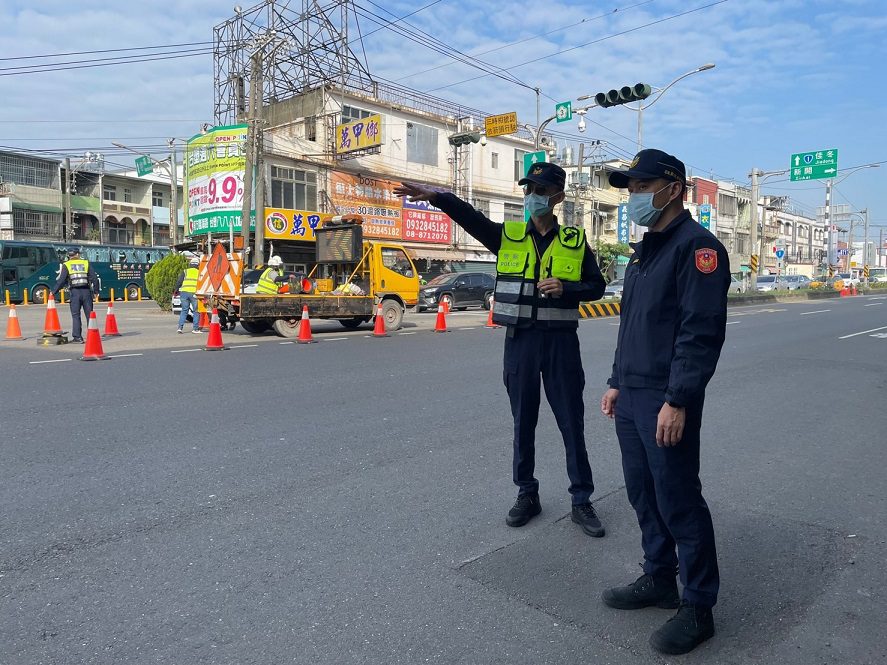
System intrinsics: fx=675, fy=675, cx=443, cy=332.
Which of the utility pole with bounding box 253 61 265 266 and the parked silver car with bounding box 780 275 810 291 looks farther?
the parked silver car with bounding box 780 275 810 291

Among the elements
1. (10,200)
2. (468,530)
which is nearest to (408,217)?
(10,200)

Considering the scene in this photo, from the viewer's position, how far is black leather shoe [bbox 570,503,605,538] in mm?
3654

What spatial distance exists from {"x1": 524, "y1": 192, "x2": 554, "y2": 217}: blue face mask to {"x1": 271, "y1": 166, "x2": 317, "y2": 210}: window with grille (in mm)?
29312

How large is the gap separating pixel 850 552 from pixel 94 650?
3583 millimetres

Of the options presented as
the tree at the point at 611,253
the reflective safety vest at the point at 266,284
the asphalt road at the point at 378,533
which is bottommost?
the asphalt road at the point at 378,533

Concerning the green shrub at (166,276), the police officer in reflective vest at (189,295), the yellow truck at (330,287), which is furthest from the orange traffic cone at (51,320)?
the green shrub at (166,276)

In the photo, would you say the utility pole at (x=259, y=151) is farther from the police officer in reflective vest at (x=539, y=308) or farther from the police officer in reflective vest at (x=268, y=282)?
the police officer in reflective vest at (x=539, y=308)

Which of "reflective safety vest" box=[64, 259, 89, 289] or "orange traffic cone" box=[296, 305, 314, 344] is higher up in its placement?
"reflective safety vest" box=[64, 259, 89, 289]

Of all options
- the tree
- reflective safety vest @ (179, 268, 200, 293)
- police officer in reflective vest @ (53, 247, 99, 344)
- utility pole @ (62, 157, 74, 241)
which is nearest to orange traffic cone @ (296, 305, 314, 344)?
reflective safety vest @ (179, 268, 200, 293)

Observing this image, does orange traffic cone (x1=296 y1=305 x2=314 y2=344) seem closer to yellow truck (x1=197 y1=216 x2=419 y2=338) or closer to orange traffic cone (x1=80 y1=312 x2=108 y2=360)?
yellow truck (x1=197 y1=216 x2=419 y2=338)

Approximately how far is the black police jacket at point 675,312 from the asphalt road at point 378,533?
1044 mm

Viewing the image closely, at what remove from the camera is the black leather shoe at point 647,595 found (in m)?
2.89

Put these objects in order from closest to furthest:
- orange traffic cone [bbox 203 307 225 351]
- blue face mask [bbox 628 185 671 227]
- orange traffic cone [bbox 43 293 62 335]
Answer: blue face mask [bbox 628 185 671 227]
orange traffic cone [bbox 203 307 225 351]
orange traffic cone [bbox 43 293 62 335]

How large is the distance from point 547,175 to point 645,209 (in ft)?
3.26
